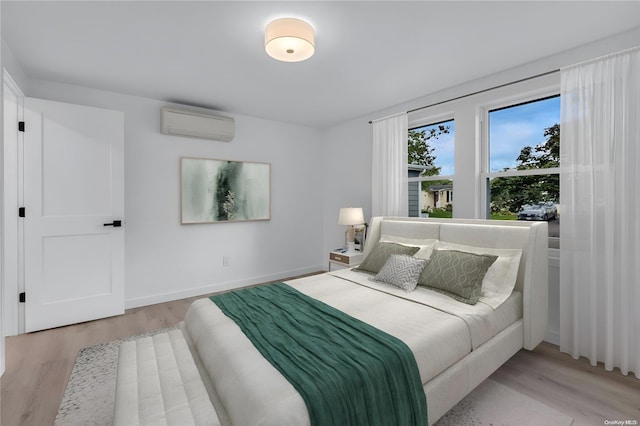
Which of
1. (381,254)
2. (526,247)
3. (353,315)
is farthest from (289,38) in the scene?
(526,247)

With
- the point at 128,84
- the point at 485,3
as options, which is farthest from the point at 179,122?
the point at 485,3

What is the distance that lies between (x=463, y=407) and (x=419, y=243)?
4.87ft

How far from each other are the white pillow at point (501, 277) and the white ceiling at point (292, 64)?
5.67ft

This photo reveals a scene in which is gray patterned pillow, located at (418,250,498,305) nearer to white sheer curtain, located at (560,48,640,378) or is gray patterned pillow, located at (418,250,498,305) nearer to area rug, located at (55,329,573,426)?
area rug, located at (55,329,573,426)

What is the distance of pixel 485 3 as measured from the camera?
6.32ft

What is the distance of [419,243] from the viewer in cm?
303

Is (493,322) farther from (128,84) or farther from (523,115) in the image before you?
(128,84)

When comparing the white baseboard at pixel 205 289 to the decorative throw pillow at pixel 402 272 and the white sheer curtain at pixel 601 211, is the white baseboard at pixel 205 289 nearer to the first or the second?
the decorative throw pillow at pixel 402 272

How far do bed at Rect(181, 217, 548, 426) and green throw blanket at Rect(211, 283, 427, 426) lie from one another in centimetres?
6

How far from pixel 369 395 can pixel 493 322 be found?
4.08 ft

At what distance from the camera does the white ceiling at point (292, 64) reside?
1.98m

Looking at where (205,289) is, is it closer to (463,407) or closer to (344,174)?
(344,174)

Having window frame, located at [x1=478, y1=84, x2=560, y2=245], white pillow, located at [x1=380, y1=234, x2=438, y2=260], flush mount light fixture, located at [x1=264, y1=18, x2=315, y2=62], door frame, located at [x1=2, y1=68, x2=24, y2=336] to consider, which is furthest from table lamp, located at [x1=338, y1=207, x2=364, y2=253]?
door frame, located at [x1=2, y1=68, x2=24, y2=336]

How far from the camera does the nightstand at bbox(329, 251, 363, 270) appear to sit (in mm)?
3797
